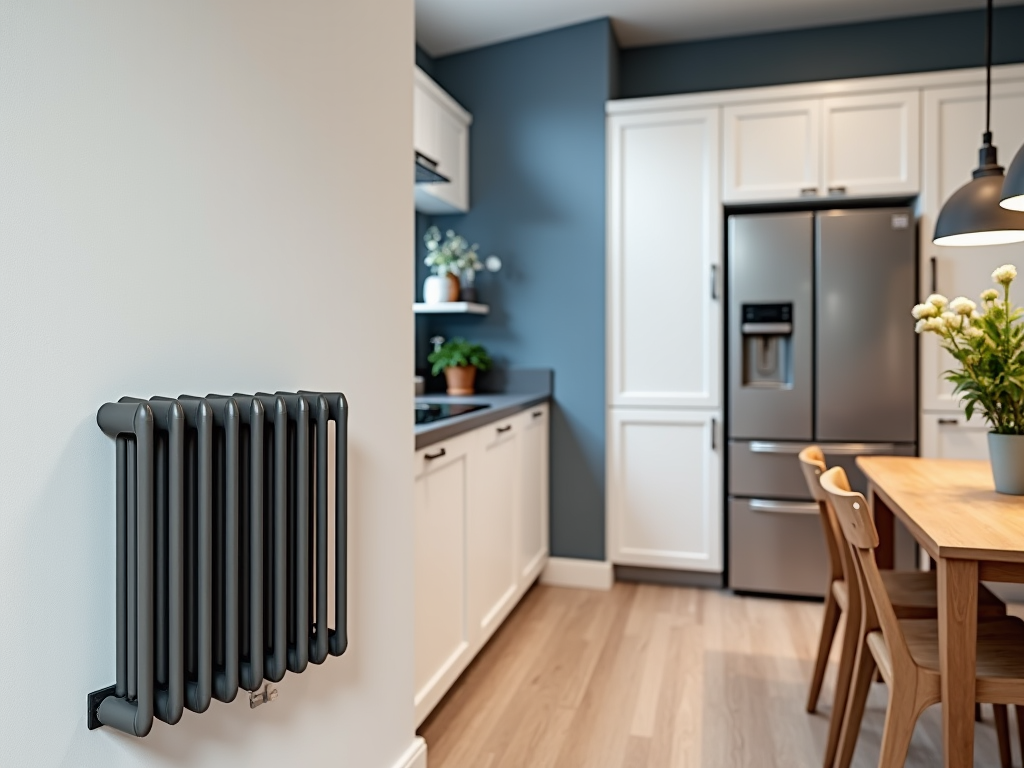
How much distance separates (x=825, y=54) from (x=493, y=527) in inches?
114

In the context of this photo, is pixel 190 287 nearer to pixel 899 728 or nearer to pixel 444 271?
pixel 899 728

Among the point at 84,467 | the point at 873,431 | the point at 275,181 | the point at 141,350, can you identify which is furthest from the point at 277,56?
the point at 873,431

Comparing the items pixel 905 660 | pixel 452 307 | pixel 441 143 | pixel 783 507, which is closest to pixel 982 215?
pixel 905 660

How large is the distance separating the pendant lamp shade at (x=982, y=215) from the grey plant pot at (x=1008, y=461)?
54cm

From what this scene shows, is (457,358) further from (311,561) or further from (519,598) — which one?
(311,561)

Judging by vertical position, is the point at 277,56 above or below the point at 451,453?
above

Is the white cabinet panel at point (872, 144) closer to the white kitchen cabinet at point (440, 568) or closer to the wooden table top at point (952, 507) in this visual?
the wooden table top at point (952, 507)

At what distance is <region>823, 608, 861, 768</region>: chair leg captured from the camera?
1899 millimetres

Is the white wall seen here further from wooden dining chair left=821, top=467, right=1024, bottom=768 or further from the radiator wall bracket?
wooden dining chair left=821, top=467, right=1024, bottom=768

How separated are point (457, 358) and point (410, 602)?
6.08ft

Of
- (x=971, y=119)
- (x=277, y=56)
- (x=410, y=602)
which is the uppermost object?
(x=971, y=119)

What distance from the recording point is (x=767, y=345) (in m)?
3.30

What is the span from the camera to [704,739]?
6.91 ft

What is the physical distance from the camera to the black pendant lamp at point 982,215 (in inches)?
74.2
